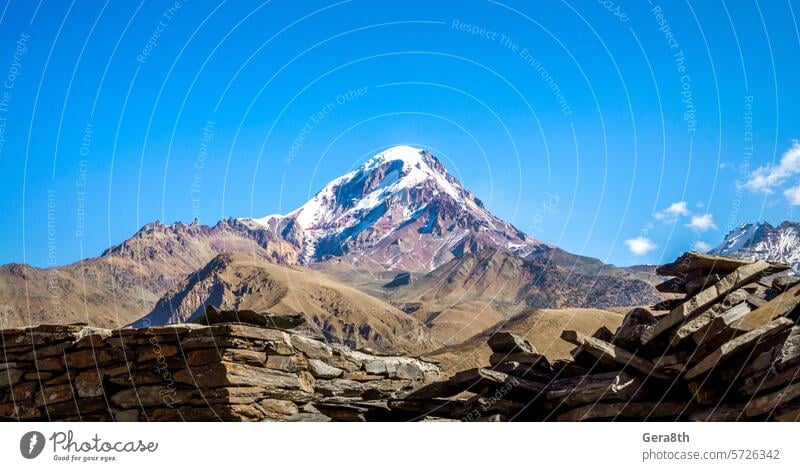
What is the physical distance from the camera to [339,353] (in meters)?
19.9

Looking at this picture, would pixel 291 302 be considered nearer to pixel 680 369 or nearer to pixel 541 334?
pixel 541 334

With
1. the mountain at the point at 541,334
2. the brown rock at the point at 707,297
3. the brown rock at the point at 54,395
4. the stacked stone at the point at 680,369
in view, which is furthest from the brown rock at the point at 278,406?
the mountain at the point at 541,334

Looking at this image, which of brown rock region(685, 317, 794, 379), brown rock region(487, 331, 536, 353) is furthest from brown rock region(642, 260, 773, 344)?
brown rock region(487, 331, 536, 353)

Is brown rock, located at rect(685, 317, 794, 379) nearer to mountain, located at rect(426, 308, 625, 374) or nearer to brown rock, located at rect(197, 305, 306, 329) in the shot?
brown rock, located at rect(197, 305, 306, 329)

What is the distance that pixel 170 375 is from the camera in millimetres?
17469

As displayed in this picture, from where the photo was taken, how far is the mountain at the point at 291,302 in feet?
484

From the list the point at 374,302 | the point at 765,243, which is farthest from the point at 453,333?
the point at 765,243

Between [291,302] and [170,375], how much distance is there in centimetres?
13651

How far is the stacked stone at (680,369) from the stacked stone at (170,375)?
7.02 ft

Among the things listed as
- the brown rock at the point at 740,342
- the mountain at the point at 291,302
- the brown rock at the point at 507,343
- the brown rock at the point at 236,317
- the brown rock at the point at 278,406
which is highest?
the mountain at the point at 291,302

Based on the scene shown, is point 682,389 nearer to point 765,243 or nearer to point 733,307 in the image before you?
point 733,307

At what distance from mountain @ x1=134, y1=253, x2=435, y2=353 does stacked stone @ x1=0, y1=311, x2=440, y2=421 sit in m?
106

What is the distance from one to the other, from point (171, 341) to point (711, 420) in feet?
34.4

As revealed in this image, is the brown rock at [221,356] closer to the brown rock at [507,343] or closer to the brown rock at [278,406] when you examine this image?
the brown rock at [278,406]
